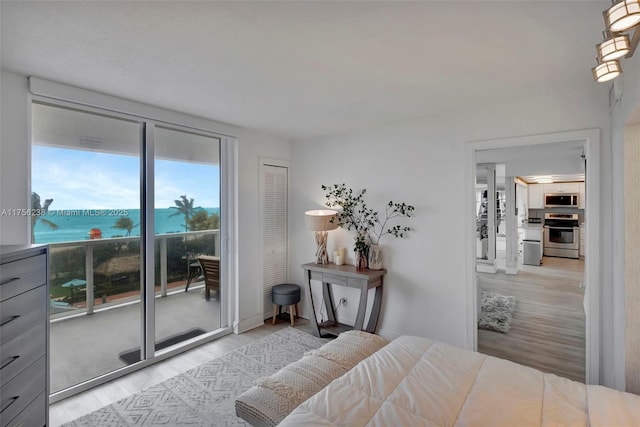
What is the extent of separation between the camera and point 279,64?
221 centimetres

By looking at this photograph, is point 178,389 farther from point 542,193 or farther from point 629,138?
point 542,193

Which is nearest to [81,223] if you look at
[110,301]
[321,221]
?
[110,301]

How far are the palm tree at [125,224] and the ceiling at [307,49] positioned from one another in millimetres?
1154

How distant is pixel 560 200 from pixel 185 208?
10.6m

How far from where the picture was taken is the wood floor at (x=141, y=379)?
2477mm

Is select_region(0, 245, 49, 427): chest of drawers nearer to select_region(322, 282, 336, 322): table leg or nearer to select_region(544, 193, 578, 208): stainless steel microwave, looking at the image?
select_region(322, 282, 336, 322): table leg

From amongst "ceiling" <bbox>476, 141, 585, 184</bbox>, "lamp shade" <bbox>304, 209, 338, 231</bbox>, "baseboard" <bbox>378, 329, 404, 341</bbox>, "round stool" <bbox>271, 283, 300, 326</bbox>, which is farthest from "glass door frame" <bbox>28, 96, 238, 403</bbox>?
"ceiling" <bbox>476, 141, 585, 184</bbox>

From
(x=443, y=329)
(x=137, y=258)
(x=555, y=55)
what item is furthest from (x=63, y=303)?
(x=555, y=55)

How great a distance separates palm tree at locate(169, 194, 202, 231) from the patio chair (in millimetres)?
470

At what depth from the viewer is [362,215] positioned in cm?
400

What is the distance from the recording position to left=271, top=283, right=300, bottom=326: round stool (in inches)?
165

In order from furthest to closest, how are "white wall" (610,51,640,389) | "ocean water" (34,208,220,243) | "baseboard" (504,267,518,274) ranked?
"baseboard" (504,267,518,274), "ocean water" (34,208,220,243), "white wall" (610,51,640,389)

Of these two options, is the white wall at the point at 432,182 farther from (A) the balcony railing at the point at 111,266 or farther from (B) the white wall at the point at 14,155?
(B) the white wall at the point at 14,155

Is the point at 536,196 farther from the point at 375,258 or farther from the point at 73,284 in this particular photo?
the point at 73,284
